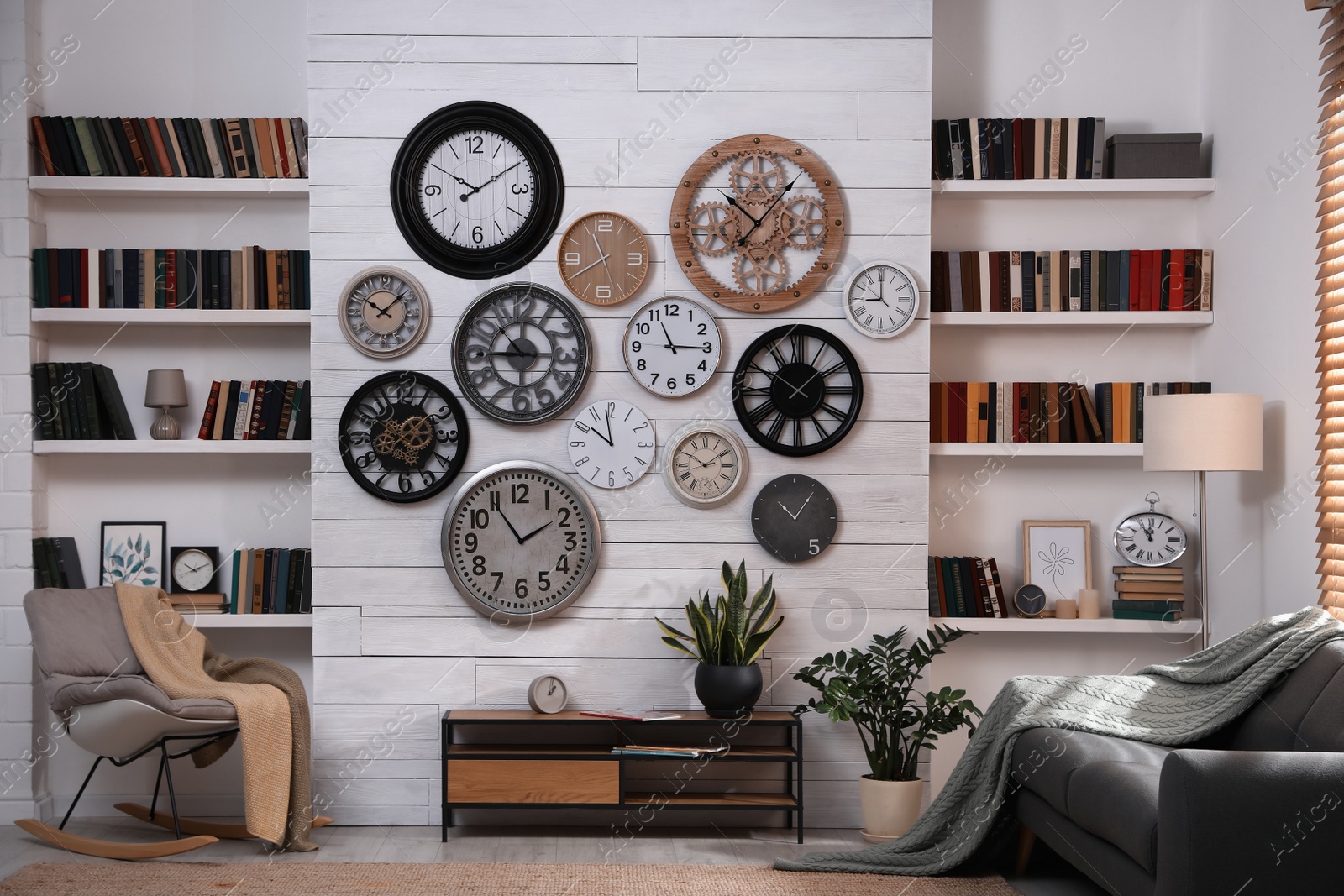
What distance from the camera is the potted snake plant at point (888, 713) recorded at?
363 cm

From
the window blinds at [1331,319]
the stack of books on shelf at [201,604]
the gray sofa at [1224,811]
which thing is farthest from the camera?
the stack of books on shelf at [201,604]

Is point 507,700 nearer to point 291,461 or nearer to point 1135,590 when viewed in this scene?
point 291,461

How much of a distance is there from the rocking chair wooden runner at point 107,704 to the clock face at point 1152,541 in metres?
3.28

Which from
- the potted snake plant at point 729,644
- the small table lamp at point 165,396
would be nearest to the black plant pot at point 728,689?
the potted snake plant at point 729,644

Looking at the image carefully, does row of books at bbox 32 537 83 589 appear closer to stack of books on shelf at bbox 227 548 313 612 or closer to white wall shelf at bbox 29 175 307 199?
stack of books on shelf at bbox 227 548 313 612

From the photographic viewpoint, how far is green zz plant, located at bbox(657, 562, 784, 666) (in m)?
3.73

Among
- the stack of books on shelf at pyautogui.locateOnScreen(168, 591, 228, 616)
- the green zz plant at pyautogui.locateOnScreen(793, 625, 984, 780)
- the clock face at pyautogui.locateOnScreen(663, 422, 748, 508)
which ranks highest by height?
the clock face at pyautogui.locateOnScreen(663, 422, 748, 508)

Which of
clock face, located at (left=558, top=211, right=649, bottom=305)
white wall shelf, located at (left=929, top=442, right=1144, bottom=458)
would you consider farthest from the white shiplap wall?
white wall shelf, located at (left=929, top=442, right=1144, bottom=458)

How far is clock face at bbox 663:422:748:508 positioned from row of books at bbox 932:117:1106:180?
134 cm

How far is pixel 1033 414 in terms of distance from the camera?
13.5 ft

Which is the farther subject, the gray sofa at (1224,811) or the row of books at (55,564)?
the row of books at (55,564)

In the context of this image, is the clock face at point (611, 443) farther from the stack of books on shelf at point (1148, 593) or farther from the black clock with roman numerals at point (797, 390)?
the stack of books on shelf at point (1148, 593)

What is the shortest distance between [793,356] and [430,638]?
1673 mm

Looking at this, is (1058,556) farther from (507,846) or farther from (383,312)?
(383,312)
